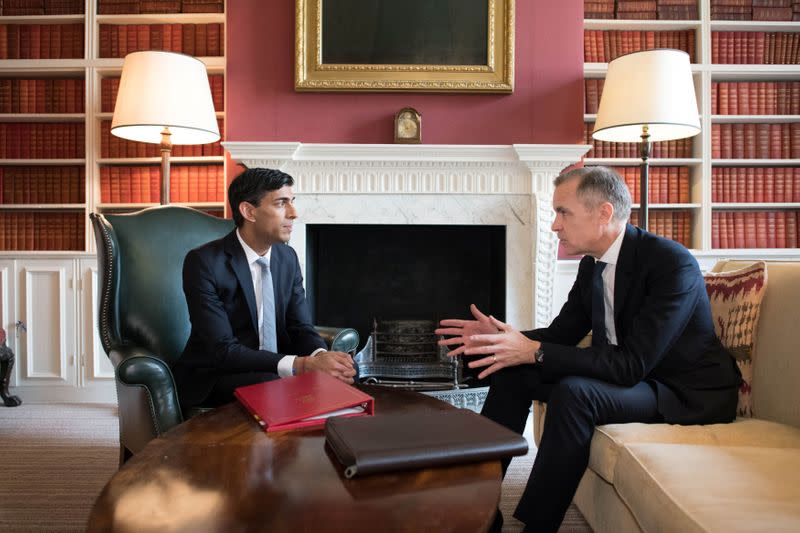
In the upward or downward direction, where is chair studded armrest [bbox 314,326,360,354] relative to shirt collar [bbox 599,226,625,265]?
downward

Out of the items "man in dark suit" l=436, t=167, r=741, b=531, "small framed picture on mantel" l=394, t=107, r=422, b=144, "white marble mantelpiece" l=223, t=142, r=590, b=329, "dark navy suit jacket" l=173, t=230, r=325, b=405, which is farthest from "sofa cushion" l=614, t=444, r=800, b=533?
"small framed picture on mantel" l=394, t=107, r=422, b=144

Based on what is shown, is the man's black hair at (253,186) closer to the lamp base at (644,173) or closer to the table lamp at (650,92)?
the table lamp at (650,92)

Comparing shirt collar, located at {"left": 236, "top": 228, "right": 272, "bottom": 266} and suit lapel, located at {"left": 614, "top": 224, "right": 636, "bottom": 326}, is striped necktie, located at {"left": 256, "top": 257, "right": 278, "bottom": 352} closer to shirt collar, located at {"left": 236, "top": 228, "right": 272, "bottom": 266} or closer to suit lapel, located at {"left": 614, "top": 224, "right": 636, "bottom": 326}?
shirt collar, located at {"left": 236, "top": 228, "right": 272, "bottom": 266}

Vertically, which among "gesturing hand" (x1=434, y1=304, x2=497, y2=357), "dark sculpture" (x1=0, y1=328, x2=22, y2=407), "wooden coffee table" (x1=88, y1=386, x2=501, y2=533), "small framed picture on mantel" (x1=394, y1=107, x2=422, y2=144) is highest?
"small framed picture on mantel" (x1=394, y1=107, x2=422, y2=144)

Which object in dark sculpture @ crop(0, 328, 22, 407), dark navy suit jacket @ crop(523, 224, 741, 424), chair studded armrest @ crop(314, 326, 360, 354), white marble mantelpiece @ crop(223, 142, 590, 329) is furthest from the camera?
dark sculpture @ crop(0, 328, 22, 407)

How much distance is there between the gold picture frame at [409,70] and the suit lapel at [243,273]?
1541 millimetres

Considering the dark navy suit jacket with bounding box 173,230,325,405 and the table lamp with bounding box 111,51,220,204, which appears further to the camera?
the table lamp with bounding box 111,51,220,204

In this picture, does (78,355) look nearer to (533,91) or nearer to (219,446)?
(219,446)

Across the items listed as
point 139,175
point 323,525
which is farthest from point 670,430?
point 139,175

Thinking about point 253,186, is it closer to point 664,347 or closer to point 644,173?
point 664,347

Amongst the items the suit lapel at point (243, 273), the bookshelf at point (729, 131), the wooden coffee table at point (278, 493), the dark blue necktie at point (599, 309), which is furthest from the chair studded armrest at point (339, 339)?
the bookshelf at point (729, 131)

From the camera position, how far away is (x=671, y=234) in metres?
3.47

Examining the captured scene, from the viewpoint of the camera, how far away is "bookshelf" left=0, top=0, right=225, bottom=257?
3445mm

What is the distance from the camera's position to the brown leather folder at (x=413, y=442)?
0.90 metres
